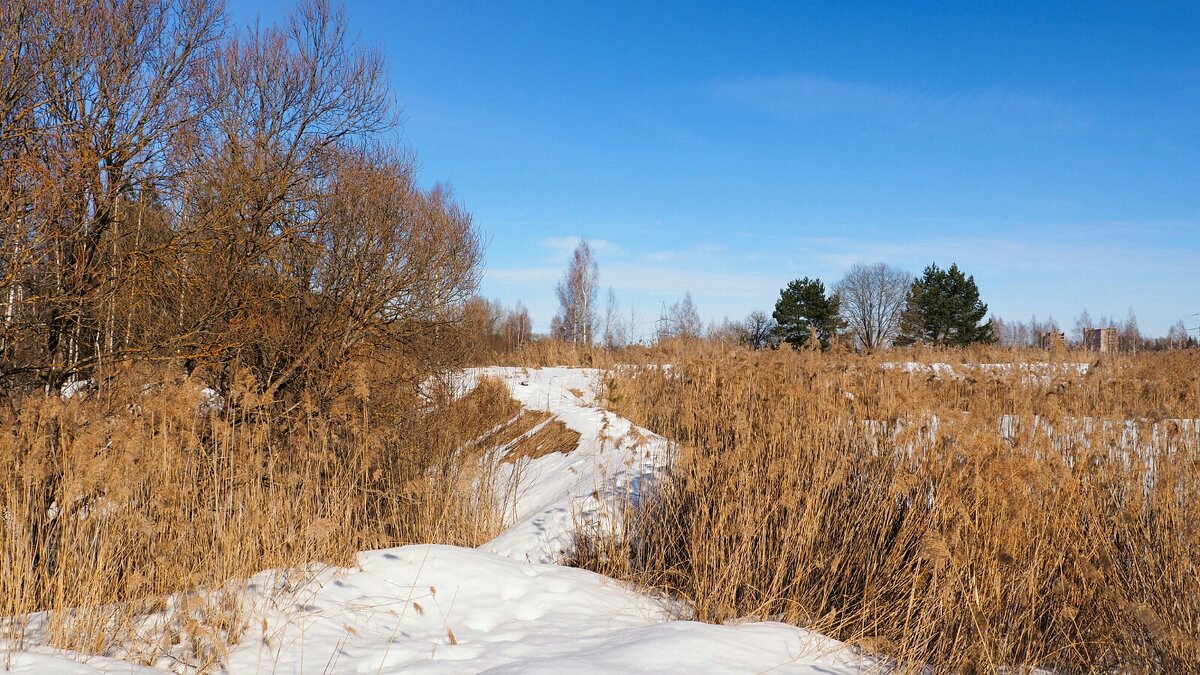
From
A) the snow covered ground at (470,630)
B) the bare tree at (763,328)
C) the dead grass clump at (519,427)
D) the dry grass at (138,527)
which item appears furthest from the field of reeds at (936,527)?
the bare tree at (763,328)

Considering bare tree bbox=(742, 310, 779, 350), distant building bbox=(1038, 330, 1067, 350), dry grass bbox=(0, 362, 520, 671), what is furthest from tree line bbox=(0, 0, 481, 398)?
bare tree bbox=(742, 310, 779, 350)

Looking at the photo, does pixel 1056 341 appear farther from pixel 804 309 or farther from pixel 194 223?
pixel 804 309

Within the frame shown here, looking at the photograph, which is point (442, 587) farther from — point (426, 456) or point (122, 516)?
point (426, 456)

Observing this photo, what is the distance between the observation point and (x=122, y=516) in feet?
11.5

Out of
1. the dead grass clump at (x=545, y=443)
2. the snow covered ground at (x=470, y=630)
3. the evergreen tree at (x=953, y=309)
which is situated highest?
the evergreen tree at (x=953, y=309)

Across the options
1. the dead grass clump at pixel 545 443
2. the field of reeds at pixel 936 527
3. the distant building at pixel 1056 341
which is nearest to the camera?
the field of reeds at pixel 936 527

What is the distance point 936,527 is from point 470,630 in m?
2.33

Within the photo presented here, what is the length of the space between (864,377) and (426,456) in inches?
181

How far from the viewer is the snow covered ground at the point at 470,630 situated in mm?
3000

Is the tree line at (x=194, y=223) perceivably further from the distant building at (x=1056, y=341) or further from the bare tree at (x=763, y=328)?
the bare tree at (x=763, y=328)

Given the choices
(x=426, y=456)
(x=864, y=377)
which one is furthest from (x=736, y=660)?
(x=426, y=456)

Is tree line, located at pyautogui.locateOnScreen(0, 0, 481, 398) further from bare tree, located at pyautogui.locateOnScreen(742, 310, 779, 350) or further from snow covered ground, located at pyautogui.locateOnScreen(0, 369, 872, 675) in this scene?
bare tree, located at pyautogui.locateOnScreen(742, 310, 779, 350)

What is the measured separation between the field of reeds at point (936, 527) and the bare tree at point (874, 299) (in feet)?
131

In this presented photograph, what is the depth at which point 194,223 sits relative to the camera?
7730mm
